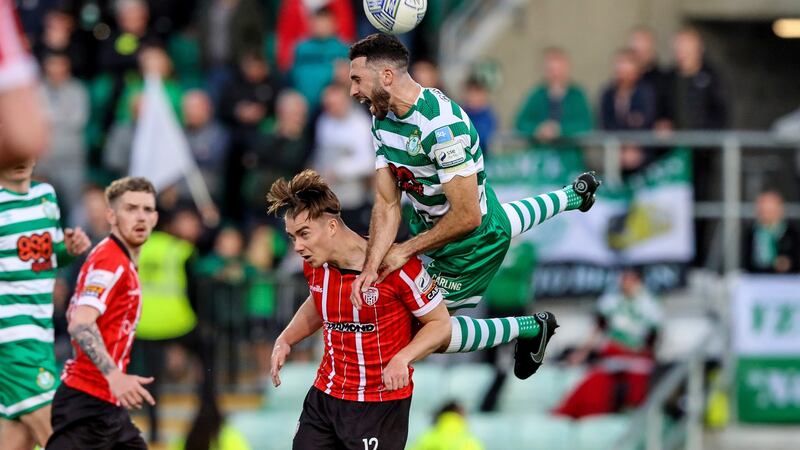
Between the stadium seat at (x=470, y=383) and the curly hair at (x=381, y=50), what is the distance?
6410 mm

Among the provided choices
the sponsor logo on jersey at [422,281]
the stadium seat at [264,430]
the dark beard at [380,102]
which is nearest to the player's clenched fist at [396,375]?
the sponsor logo on jersey at [422,281]

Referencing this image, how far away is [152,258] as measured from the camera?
13.2 meters

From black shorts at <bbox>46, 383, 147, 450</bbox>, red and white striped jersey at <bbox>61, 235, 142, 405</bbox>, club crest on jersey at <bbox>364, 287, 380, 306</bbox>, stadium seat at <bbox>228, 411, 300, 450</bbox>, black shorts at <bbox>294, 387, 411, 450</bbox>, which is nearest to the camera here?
club crest on jersey at <bbox>364, 287, 380, 306</bbox>

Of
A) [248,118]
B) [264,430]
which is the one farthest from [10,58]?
[248,118]

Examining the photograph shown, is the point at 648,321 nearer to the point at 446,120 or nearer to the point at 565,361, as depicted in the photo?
the point at 565,361

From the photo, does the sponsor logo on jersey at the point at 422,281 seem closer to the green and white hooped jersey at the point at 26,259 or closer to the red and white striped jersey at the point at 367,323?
the red and white striped jersey at the point at 367,323

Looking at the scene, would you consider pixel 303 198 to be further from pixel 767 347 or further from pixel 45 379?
pixel 767 347

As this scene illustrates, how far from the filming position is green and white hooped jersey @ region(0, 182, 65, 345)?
29.4 feet

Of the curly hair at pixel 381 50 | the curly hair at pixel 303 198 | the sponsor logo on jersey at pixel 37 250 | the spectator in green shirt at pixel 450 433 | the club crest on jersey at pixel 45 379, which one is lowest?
the spectator in green shirt at pixel 450 433

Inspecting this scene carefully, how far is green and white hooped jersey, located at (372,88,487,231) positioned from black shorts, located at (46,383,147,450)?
Result: 1980mm

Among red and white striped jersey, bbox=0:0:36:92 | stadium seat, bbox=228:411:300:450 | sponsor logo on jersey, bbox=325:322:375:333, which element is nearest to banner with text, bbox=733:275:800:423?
stadium seat, bbox=228:411:300:450

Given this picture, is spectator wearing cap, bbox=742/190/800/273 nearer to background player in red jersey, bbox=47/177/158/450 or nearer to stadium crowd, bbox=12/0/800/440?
stadium crowd, bbox=12/0/800/440

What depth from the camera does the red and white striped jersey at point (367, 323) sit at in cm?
805

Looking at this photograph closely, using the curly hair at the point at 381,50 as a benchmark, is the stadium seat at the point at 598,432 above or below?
below
